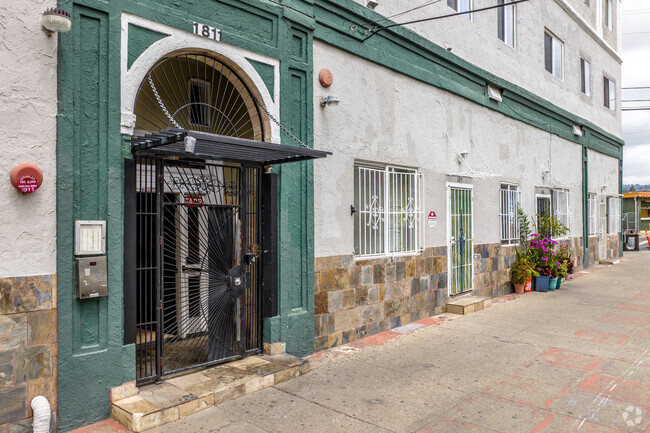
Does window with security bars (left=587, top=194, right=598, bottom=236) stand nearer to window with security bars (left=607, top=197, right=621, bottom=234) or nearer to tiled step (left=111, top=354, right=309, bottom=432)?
window with security bars (left=607, top=197, right=621, bottom=234)

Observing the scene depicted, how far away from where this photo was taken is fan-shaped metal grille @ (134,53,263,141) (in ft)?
17.9

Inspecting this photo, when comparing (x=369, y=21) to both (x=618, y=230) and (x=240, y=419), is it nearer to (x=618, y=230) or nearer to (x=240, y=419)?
(x=240, y=419)

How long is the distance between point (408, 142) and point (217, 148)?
4.02 m

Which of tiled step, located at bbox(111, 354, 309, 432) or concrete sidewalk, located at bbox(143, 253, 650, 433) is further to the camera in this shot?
concrete sidewalk, located at bbox(143, 253, 650, 433)

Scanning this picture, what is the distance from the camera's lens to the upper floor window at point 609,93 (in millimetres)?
18156

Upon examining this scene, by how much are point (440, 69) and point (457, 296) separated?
167 inches

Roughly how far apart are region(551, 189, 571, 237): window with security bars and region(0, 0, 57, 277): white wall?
501 inches

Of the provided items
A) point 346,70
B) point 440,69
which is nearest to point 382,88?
point 346,70

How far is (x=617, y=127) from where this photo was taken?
Answer: 19359 mm

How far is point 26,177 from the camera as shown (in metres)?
3.85

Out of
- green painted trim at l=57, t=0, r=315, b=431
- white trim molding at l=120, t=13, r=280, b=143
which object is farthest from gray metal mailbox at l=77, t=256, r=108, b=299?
white trim molding at l=120, t=13, r=280, b=143

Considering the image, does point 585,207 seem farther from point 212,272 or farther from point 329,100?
point 212,272

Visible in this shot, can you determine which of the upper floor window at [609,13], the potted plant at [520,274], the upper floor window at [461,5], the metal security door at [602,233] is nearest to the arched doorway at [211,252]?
the upper floor window at [461,5]

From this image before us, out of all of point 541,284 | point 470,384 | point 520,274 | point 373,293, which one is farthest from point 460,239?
point 470,384
